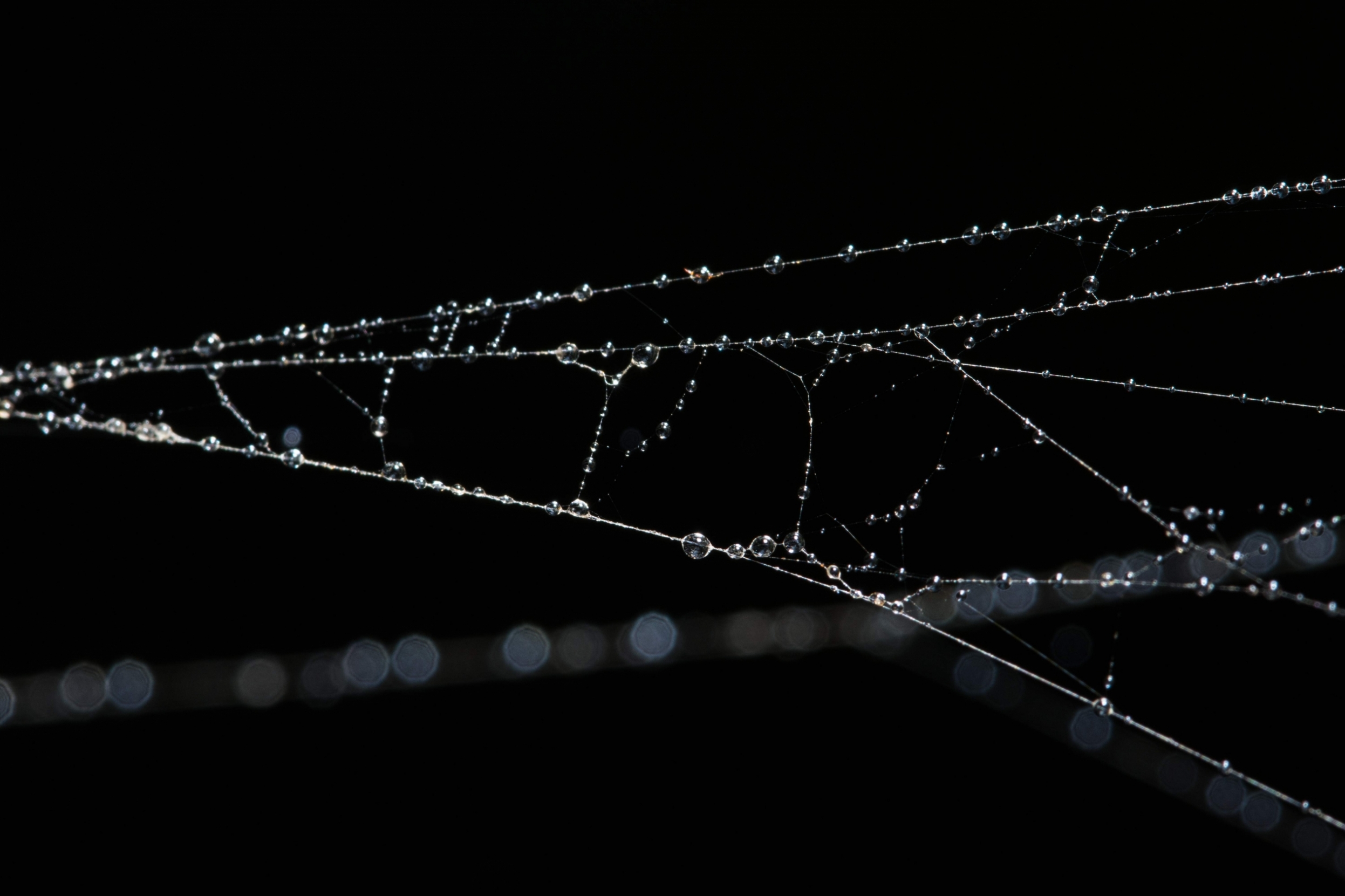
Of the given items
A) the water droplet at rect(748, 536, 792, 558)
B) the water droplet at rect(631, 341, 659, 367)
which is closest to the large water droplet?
the water droplet at rect(748, 536, 792, 558)

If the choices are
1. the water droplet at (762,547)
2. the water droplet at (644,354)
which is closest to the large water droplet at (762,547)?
the water droplet at (762,547)

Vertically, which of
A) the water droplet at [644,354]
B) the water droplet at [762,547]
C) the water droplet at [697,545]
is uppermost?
the water droplet at [644,354]

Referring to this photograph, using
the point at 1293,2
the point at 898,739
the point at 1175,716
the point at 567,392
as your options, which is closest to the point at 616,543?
the point at 567,392

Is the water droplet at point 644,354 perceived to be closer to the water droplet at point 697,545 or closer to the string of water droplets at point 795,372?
the string of water droplets at point 795,372

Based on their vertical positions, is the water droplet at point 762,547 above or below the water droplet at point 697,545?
below

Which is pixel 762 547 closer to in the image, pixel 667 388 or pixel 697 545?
pixel 697 545

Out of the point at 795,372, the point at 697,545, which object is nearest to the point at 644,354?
the point at 697,545

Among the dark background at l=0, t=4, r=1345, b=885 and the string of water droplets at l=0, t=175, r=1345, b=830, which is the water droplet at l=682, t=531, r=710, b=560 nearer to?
the string of water droplets at l=0, t=175, r=1345, b=830

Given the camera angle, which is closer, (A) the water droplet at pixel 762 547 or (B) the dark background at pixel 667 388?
(A) the water droplet at pixel 762 547

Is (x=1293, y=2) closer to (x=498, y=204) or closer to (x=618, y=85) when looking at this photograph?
(x=618, y=85)
